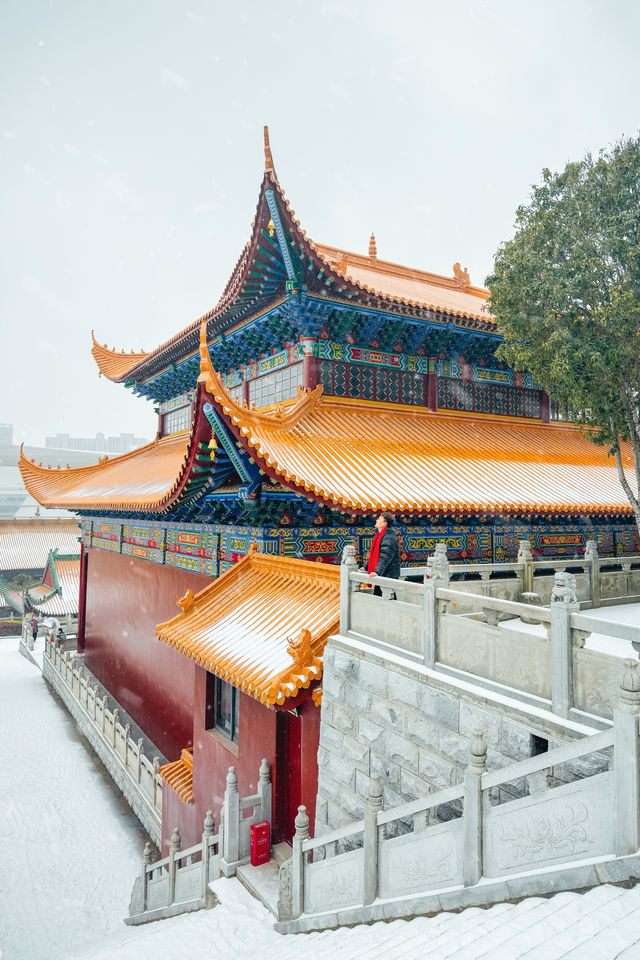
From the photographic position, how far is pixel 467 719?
467cm

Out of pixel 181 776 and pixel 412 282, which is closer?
pixel 181 776

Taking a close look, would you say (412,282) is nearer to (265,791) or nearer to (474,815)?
(265,791)

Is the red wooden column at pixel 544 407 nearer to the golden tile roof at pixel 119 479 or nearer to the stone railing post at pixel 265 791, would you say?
the golden tile roof at pixel 119 479

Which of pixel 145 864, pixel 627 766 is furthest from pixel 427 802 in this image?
pixel 145 864

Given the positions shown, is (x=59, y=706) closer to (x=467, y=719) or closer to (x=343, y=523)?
(x=343, y=523)

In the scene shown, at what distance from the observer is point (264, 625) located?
7.13 meters

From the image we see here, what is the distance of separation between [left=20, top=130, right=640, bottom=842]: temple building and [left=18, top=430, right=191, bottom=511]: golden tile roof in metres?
0.20

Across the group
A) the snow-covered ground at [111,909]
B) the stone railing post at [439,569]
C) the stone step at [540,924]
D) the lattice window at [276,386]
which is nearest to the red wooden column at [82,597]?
the snow-covered ground at [111,909]

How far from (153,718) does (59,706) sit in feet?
22.4

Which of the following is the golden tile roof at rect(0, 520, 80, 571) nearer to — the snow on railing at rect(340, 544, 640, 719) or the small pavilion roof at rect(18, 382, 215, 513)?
the small pavilion roof at rect(18, 382, 215, 513)

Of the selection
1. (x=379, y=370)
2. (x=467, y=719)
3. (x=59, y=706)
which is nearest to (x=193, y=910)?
(x=467, y=719)

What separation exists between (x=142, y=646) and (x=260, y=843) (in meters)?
8.12

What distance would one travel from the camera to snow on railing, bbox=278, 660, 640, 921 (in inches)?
124

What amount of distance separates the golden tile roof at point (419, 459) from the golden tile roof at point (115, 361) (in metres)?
10.1
